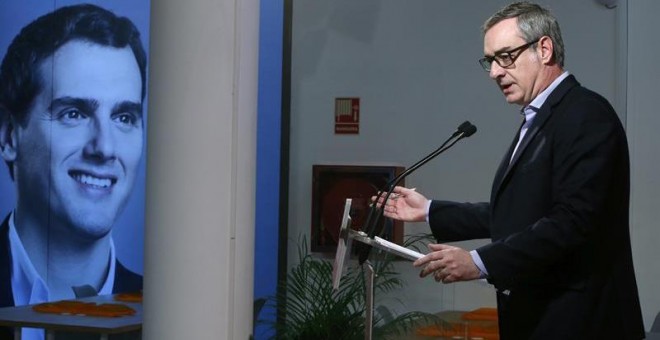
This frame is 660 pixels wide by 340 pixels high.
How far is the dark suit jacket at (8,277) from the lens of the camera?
23.0ft

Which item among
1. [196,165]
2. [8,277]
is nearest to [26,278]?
[8,277]

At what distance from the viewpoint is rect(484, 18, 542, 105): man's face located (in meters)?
2.96

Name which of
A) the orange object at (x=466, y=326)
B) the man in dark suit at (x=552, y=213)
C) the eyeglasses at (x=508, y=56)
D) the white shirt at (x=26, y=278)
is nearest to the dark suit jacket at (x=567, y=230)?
the man in dark suit at (x=552, y=213)

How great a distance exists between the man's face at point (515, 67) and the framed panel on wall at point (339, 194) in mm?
2903

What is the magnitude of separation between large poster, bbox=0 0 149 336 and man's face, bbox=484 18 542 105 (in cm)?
428

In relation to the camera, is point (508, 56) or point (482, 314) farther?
point (482, 314)

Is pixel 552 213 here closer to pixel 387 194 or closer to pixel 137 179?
pixel 387 194

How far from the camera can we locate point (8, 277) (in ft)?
23.1

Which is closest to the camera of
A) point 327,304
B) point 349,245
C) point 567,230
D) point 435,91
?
point 567,230

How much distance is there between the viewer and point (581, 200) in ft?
9.05

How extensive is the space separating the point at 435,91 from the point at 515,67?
117 inches

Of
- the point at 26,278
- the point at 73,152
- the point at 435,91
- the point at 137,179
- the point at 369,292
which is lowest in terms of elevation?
the point at 26,278

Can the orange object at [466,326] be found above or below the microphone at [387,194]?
below

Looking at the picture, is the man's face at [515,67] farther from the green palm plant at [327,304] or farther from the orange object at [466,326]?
the orange object at [466,326]
